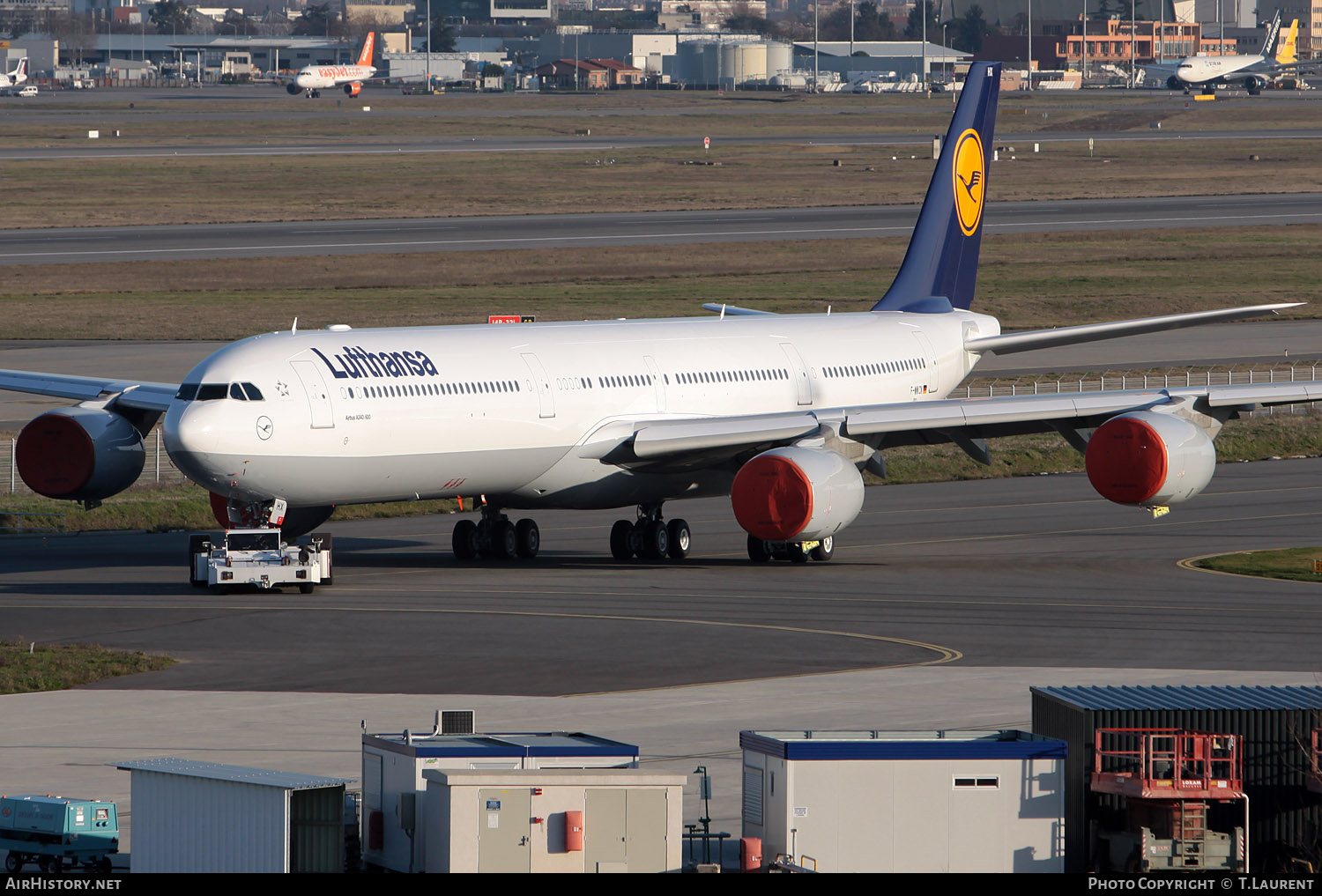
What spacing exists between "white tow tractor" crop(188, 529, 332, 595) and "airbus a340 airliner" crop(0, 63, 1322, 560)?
627 mm

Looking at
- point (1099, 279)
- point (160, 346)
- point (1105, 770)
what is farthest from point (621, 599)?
point (1099, 279)

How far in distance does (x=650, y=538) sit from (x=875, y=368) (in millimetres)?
8636

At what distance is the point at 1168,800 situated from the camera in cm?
2470

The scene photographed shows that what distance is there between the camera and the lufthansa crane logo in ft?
201

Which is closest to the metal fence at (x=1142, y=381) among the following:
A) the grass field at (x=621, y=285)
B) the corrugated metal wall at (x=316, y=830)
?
the grass field at (x=621, y=285)

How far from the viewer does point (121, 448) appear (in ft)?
162

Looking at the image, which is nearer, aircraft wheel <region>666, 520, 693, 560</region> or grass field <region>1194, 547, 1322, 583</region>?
grass field <region>1194, 547, 1322, 583</region>

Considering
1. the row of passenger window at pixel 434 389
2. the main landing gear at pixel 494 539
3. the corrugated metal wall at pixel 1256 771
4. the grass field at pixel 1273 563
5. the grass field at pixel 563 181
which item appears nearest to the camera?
the corrugated metal wall at pixel 1256 771

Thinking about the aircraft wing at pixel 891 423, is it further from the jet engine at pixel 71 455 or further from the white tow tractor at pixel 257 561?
the jet engine at pixel 71 455

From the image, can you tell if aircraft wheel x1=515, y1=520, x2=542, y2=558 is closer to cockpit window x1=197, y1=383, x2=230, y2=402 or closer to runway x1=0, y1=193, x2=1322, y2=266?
cockpit window x1=197, y1=383, x2=230, y2=402

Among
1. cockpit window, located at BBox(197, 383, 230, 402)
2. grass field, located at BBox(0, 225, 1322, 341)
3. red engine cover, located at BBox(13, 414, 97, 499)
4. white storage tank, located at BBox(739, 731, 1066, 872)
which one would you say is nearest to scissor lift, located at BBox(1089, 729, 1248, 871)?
white storage tank, located at BBox(739, 731, 1066, 872)

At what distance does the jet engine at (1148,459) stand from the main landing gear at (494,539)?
47.8ft

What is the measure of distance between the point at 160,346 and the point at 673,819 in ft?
220

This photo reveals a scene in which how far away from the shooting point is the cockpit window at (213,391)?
43375 mm
